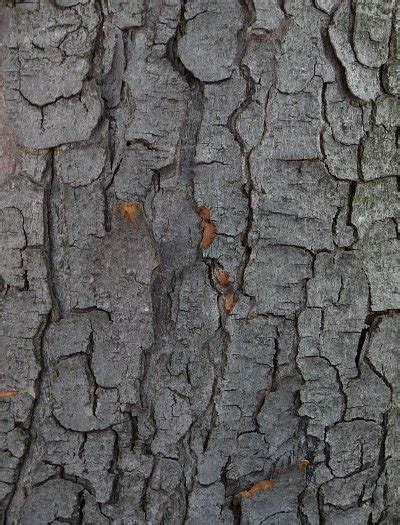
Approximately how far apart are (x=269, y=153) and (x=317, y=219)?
0.16m

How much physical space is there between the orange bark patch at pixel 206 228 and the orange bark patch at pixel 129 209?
11cm

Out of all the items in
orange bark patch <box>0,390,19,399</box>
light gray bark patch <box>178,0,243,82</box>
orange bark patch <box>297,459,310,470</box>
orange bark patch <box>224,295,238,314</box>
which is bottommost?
orange bark patch <box>297,459,310,470</box>

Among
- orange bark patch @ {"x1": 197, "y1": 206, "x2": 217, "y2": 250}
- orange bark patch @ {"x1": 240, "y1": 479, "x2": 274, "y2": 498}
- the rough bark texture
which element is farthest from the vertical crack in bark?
orange bark patch @ {"x1": 240, "y1": 479, "x2": 274, "y2": 498}

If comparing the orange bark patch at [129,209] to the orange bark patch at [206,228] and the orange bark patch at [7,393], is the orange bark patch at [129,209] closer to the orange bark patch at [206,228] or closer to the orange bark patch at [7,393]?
the orange bark patch at [206,228]

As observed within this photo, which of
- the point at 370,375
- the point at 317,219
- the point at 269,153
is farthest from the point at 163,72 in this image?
the point at 370,375

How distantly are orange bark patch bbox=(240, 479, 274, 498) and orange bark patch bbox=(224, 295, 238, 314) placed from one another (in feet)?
1.13

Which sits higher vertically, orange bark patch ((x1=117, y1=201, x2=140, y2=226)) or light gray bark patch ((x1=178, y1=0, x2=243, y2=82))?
light gray bark patch ((x1=178, y1=0, x2=243, y2=82))

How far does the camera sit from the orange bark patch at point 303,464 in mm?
1351

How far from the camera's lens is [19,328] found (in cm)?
130

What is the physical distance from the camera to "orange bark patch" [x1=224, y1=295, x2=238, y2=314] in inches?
50.1

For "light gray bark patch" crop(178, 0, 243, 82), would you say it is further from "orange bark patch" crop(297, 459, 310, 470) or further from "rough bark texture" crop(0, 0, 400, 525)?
"orange bark patch" crop(297, 459, 310, 470)

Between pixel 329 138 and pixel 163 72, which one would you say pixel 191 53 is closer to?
pixel 163 72

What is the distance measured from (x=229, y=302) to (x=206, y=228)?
0.14 m

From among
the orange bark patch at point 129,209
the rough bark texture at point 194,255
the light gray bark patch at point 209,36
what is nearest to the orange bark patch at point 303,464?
the rough bark texture at point 194,255
